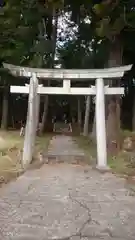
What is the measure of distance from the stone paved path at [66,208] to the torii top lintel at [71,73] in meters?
2.79

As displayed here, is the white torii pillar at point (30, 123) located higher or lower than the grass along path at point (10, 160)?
higher

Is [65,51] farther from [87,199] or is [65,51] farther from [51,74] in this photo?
[87,199]

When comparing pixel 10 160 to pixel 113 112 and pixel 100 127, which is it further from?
pixel 113 112

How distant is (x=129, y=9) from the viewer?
9.84m

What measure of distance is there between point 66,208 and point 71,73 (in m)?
5.04

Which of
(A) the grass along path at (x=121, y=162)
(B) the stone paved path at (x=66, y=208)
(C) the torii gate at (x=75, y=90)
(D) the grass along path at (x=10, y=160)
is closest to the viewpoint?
(B) the stone paved path at (x=66, y=208)

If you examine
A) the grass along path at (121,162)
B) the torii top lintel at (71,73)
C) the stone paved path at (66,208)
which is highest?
the torii top lintel at (71,73)

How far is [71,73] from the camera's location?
9.47 meters

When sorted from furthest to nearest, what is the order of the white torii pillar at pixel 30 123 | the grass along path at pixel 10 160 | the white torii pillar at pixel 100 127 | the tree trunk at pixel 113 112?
the tree trunk at pixel 113 112
the white torii pillar at pixel 30 123
the white torii pillar at pixel 100 127
the grass along path at pixel 10 160

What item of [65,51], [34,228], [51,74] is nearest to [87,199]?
[34,228]

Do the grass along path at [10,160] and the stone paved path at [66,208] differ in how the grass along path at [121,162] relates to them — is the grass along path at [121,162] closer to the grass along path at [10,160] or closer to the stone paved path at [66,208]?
the stone paved path at [66,208]

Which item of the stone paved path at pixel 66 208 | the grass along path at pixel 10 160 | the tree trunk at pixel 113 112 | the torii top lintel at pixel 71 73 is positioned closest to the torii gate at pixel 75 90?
the torii top lintel at pixel 71 73

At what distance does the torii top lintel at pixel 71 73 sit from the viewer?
9.26 m

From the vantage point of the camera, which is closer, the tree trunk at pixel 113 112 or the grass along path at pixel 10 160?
the grass along path at pixel 10 160
